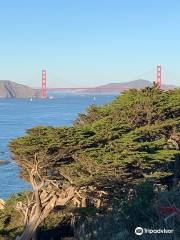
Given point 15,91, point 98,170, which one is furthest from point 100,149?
point 15,91

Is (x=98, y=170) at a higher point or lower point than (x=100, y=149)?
lower

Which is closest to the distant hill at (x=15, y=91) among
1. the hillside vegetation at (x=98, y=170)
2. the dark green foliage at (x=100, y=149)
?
the dark green foliage at (x=100, y=149)

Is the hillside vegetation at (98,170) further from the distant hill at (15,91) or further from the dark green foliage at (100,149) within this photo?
the distant hill at (15,91)

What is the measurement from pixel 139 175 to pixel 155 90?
16.3 feet

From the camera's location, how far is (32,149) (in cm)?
1200

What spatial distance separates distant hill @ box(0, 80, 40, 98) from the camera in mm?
181725

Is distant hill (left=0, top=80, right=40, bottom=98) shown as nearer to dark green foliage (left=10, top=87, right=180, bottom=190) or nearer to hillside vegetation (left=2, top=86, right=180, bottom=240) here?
dark green foliage (left=10, top=87, right=180, bottom=190)

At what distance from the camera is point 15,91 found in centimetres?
18700

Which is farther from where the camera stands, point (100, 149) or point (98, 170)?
point (100, 149)

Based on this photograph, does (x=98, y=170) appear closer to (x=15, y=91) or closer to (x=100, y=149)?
(x=100, y=149)

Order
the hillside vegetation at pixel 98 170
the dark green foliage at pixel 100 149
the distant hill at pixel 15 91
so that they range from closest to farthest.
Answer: the hillside vegetation at pixel 98 170
the dark green foliage at pixel 100 149
the distant hill at pixel 15 91

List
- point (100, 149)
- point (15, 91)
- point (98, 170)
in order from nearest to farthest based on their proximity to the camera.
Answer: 1. point (98, 170)
2. point (100, 149)
3. point (15, 91)

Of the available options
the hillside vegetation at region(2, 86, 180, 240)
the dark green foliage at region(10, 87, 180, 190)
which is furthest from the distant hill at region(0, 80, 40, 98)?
the hillside vegetation at region(2, 86, 180, 240)

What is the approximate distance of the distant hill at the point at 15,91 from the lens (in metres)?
182
